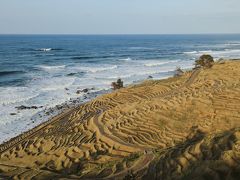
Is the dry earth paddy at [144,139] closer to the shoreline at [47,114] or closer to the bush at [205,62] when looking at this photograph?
the shoreline at [47,114]

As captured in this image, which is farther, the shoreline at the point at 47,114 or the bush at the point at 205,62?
the bush at the point at 205,62

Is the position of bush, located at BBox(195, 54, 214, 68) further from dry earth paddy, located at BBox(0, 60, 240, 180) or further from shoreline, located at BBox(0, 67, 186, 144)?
shoreline, located at BBox(0, 67, 186, 144)

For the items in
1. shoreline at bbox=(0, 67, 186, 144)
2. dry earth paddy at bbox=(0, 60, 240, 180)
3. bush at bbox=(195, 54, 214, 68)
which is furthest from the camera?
bush at bbox=(195, 54, 214, 68)

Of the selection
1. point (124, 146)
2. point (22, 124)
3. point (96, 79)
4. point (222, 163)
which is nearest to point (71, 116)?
point (22, 124)

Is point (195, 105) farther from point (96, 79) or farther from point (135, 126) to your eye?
point (96, 79)

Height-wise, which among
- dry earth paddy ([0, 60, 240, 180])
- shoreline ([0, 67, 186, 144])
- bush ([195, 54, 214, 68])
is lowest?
shoreline ([0, 67, 186, 144])

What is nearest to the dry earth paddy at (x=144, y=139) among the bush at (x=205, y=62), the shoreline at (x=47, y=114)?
the shoreline at (x=47, y=114)

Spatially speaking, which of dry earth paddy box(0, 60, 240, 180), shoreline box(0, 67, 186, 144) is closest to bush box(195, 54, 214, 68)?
dry earth paddy box(0, 60, 240, 180)

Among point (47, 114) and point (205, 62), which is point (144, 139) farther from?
point (205, 62)
